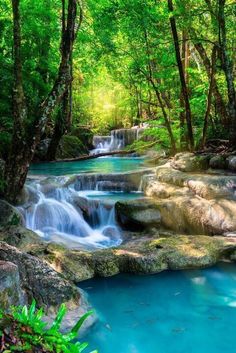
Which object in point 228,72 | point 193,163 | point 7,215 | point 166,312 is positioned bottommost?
point 166,312

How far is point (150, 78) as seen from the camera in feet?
42.4

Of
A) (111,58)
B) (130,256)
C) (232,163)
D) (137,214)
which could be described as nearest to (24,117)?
(137,214)

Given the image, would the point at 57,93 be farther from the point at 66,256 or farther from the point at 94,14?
the point at 94,14

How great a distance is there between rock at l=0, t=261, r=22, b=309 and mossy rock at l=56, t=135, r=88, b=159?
1417cm

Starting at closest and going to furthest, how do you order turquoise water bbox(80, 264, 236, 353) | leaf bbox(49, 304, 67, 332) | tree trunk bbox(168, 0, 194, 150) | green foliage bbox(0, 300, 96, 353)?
green foliage bbox(0, 300, 96, 353)
leaf bbox(49, 304, 67, 332)
turquoise water bbox(80, 264, 236, 353)
tree trunk bbox(168, 0, 194, 150)

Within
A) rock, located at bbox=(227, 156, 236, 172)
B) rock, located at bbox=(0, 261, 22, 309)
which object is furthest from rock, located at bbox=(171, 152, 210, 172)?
rock, located at bbox=(0, 261, 22, 309)

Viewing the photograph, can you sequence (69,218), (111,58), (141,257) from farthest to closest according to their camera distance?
(111,58) → (69,218) → (141,257)

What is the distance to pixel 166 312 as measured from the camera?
521 centimetres

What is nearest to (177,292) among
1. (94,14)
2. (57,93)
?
(57,93)

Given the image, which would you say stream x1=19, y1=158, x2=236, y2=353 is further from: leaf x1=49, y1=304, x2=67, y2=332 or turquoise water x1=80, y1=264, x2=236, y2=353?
leaf x1=49, y1=304, x2=67, y2=332

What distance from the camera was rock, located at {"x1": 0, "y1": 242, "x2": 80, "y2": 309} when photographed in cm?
457

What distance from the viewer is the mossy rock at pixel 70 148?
17.9 metres

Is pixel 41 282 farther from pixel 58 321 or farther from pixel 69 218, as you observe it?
pixel 69 218

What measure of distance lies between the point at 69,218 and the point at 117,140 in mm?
15475
